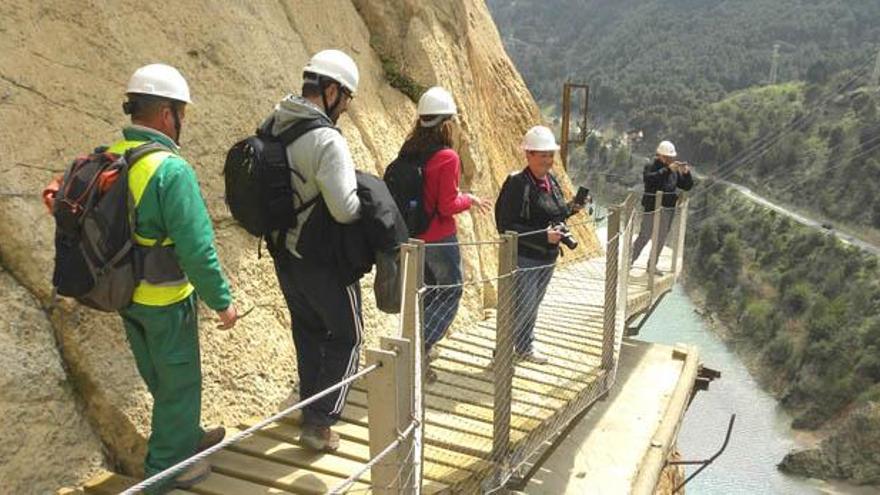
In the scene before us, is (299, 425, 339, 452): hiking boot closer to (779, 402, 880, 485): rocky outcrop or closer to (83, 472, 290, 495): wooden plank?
(83, 472, 290, 495): wooden plank

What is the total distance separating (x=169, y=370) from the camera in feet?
10.8

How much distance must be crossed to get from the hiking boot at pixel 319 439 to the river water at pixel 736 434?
25789mm

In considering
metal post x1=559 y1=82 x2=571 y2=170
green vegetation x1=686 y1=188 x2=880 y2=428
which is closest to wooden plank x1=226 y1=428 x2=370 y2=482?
metal post x1=559 y1=82 x2=571 y2=170

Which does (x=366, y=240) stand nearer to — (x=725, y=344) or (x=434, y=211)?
(x=434, y=211)

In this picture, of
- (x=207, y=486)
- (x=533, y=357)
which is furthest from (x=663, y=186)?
(x=207, y=486)

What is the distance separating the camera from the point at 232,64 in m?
5.45

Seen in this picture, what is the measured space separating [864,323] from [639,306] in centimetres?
3612

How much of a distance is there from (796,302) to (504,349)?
144 ft

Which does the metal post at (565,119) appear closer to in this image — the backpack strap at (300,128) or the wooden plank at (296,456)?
the wooden plank at (296,456)

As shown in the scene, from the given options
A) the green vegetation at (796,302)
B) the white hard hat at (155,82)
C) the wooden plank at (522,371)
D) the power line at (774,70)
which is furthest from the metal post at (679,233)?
the power line at (774,70)

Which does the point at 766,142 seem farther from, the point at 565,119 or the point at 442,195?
the point at 442,195

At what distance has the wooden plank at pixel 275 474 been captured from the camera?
3578 millimetres

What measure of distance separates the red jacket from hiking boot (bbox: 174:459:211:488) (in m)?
1.84

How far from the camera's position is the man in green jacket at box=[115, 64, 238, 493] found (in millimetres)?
3068
